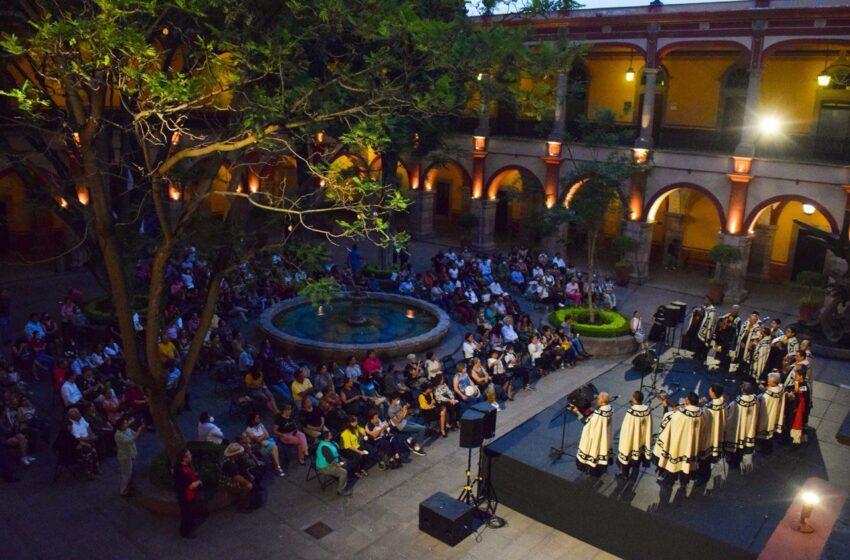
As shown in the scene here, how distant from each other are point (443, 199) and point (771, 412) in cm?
2766

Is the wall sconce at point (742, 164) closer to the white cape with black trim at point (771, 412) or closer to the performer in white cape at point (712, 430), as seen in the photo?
the white cape with black trim at point (771, 412)

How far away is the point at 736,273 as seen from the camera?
2388 centimetres

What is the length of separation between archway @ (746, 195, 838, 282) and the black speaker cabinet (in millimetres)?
20918

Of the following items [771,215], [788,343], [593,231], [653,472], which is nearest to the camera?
[653,472]

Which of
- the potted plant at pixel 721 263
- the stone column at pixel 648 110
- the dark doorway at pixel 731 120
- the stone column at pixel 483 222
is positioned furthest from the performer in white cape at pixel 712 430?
the stone column at pixel 483 222

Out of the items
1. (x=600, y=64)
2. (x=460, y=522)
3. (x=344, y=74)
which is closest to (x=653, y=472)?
(x=460, y=522)

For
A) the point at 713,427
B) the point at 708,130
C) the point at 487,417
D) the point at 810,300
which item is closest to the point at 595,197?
the point at 810,300

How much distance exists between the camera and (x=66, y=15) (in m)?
7.39

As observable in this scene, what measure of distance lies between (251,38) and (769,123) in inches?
814

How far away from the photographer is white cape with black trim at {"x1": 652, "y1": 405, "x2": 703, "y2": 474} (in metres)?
10.0

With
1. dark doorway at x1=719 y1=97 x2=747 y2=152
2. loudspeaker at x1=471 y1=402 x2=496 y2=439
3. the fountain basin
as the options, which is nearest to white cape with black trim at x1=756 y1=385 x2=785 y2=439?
loudspeaker at x1=471 y1=402 x2=496 y2=439

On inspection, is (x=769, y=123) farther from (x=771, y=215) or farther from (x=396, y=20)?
(x=396, y=20)

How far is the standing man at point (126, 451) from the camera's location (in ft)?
33.2

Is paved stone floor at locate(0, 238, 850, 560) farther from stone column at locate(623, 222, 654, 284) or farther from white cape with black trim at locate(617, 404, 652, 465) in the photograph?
stone column at locate(623, 222, 654, 284)
